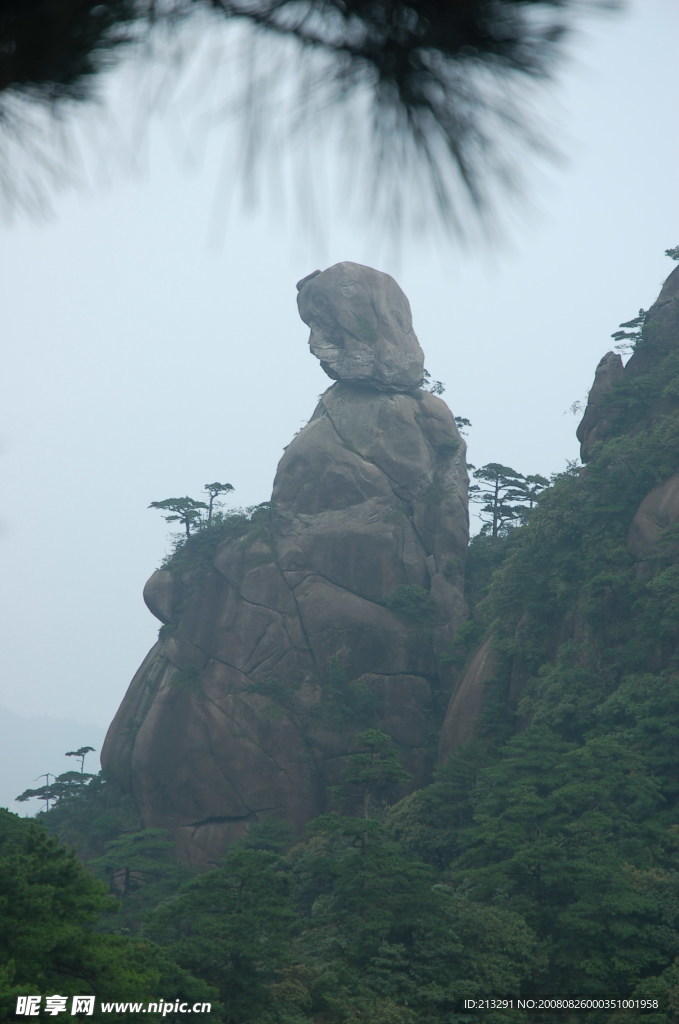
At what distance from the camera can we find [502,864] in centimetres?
1270

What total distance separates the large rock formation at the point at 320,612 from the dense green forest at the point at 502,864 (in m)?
1.91

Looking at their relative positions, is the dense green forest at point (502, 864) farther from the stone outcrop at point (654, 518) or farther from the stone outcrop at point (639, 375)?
the stone outcrop at point (654, 518)

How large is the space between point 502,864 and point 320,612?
1057 centimetres

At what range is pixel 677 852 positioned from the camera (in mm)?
12273

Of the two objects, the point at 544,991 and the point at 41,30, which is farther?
the point at 544,991

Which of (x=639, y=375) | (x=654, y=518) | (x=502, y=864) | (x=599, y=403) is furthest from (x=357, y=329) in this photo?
(x=502, y=864)

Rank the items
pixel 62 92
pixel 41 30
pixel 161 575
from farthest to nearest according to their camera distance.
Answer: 1. pixel 161 575
2. pixel 62 92
3. pixel 41 30

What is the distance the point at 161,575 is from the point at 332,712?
6.55 m

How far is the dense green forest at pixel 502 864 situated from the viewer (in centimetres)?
932

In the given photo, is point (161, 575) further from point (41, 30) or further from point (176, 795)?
point (41, 30)

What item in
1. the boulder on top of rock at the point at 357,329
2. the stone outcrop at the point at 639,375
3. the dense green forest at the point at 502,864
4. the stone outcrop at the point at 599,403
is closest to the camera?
the dense green forest at the point at 502,864

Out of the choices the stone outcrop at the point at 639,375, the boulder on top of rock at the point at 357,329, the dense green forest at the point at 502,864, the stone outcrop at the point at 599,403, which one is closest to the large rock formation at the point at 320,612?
the boulder on top of rock at the point at 357,329

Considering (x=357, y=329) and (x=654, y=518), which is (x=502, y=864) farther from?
(x=357, y=329)

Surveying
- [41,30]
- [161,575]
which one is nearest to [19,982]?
[41,30]
